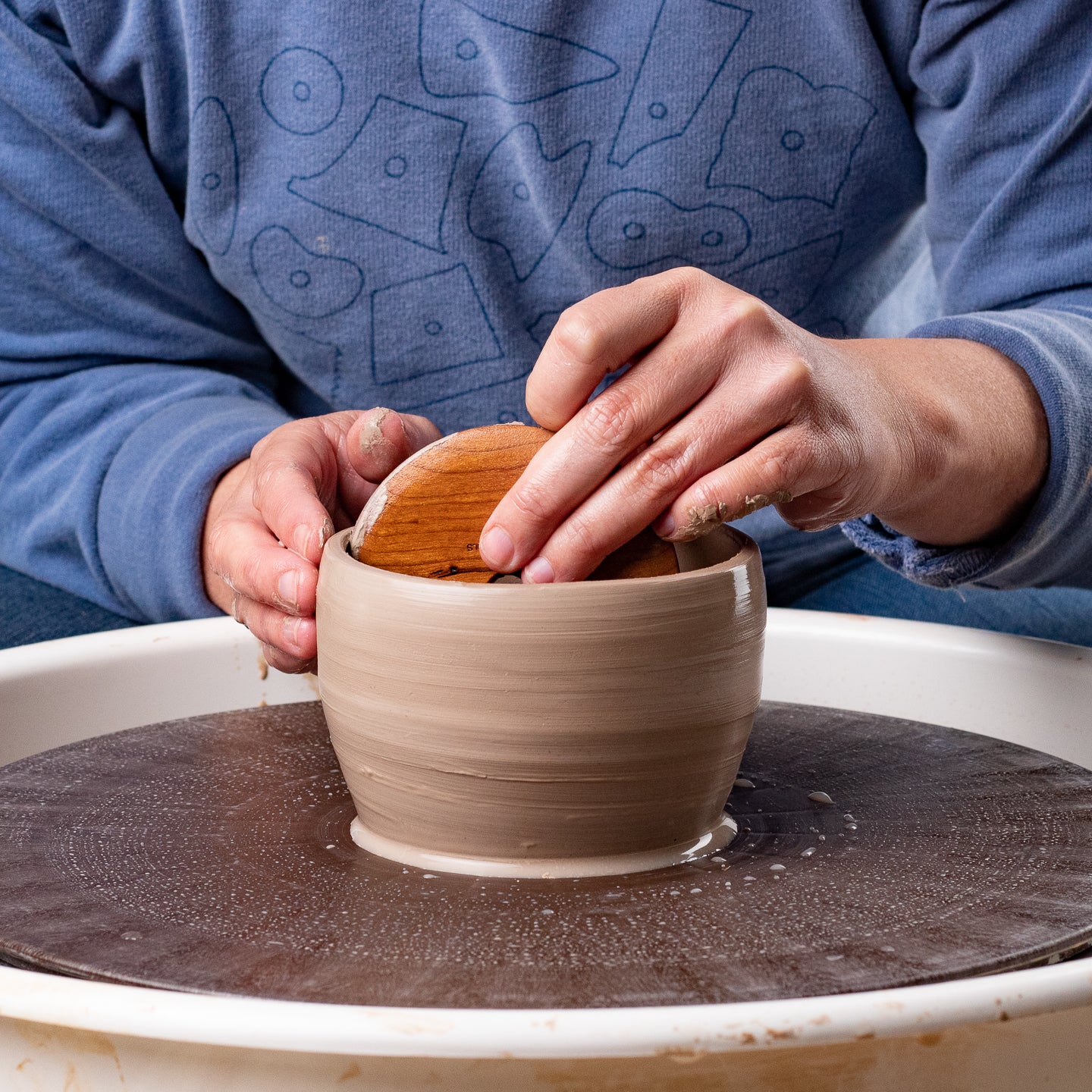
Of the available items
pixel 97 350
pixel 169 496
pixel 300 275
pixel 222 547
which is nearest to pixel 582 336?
pixel 222 547

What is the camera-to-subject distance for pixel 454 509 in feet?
2.11

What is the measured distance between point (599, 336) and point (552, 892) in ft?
→ 0.91

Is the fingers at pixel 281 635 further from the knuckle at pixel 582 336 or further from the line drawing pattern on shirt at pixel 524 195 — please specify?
the line drawing pattern on shirt at pixel 524 195

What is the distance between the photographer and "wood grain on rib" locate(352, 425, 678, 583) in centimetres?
64

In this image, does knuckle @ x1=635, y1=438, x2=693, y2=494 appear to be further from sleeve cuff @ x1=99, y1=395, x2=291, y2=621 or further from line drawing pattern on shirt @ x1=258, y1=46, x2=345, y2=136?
line drawing pattern on shirt @ x1=258, y1=46, x2=345, y2=136

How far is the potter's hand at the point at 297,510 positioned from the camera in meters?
0.74

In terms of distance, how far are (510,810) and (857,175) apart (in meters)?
0.89

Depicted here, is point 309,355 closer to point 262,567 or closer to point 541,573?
point 262,567

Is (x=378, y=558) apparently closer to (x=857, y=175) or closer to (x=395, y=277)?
(x=395, y=277)

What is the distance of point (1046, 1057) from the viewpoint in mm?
463

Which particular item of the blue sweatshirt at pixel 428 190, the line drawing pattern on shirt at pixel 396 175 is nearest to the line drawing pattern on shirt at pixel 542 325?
the blue sweatshirt at pixel 428 190

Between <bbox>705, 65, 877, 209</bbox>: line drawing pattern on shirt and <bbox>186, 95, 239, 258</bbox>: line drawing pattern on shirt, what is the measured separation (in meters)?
0.50

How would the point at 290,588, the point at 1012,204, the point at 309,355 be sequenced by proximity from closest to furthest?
1. the point at 290,588
2. the point at 1012,204
3. the point at 309,355

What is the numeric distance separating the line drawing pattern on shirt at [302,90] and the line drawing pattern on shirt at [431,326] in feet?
0.60
